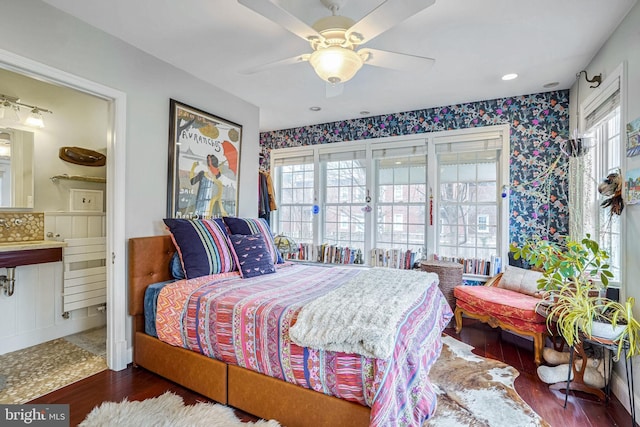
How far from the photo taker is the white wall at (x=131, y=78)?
1933mm

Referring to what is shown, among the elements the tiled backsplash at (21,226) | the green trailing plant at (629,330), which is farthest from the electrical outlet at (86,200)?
the green trailing plant at (629,330)

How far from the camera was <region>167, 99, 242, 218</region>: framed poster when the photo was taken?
111 inches

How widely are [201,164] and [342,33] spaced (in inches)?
76.8

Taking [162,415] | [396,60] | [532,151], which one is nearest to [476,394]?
[162,415]

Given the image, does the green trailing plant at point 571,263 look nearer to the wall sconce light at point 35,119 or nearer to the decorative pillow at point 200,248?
the decorative pillow at point 200,248

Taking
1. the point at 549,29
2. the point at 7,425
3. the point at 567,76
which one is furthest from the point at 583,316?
the point at 7,425

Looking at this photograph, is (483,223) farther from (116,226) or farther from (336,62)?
(116,226)

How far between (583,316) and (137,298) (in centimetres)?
313

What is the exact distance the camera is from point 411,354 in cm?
154

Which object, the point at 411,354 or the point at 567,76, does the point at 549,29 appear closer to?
the point at 567,76

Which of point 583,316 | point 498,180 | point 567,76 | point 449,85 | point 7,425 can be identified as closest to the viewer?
point 7,425

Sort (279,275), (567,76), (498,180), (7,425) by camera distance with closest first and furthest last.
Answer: (7,425)
(279,275)
(567,76)
(498,180)

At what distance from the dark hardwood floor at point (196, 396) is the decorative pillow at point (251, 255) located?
949 millimetres

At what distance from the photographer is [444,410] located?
1905 mm
